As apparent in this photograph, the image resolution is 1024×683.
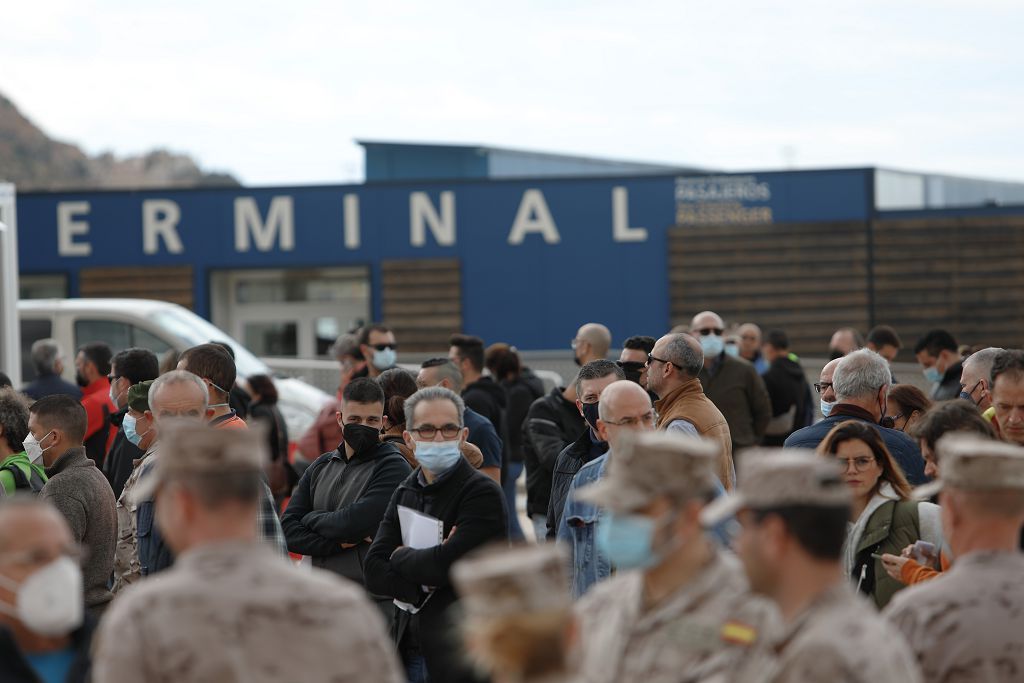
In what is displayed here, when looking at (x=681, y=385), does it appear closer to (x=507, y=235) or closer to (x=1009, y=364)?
(x=1009, y=364)

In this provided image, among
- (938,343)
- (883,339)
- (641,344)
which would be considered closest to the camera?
(641,344)

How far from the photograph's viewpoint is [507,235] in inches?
847

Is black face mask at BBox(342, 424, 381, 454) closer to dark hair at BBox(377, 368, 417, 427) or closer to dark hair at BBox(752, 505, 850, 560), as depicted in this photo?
dark hair at BBox(377, 368, 417, 427)

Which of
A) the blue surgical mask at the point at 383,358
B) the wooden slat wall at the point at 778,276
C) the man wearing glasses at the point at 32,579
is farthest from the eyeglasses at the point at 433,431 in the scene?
the wooden slat wall at the point at 778,276

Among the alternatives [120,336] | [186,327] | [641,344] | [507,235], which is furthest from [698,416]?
[507,235]

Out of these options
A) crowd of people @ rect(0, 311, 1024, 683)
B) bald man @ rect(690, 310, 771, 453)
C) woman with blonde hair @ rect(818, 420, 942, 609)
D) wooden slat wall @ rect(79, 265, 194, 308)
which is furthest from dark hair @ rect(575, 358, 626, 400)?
wooden slat wall @ rect(79, 265, 194, 308)

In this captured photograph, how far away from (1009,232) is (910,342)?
83.4 inches

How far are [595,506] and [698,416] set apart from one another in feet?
3.98

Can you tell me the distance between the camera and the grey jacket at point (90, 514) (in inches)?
230

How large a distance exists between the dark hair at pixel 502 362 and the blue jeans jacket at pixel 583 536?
177 inches

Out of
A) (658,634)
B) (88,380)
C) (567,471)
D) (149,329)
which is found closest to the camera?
(658,634)

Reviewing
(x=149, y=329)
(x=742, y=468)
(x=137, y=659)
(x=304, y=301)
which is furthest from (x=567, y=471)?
(x=304, y=301)

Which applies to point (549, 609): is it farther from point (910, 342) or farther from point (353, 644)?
point (910, 342)

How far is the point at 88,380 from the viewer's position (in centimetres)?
979
